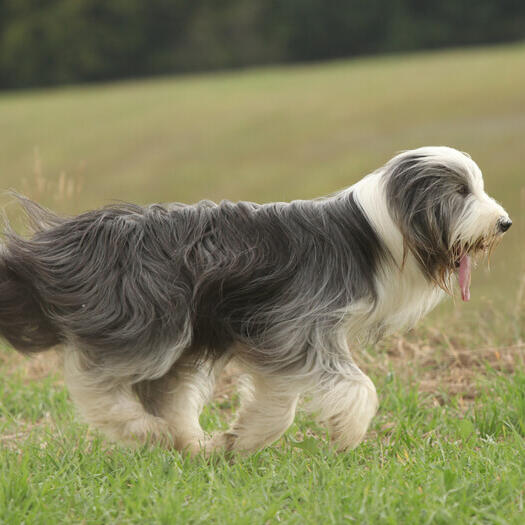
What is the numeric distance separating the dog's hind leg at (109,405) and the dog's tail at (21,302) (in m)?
0.14

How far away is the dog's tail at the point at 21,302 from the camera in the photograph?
11.8ft

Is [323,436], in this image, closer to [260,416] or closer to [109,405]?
[260,416]

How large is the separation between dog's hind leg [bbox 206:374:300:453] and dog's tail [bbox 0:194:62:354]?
0.81 m

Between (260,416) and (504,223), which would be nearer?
(504,223)

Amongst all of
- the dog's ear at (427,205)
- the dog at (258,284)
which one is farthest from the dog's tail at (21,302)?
the dog's ear at (427,205)

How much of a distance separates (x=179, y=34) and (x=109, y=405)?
31.2m

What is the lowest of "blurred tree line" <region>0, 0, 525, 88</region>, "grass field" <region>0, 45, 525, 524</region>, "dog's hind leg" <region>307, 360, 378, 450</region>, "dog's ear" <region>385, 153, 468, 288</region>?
"blurred tree line" <region>0, 0, 525, 88</region>

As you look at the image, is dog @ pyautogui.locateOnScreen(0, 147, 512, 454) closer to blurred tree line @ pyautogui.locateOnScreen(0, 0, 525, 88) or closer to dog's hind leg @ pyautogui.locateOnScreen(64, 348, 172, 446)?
dog's hind leg @ pyautogui.locateOnScreen(64, 348, 172, 446)

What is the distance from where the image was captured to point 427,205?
11.4 feet

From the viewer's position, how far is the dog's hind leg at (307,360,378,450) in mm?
3512

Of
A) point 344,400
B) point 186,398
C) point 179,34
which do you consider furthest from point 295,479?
point 179,34

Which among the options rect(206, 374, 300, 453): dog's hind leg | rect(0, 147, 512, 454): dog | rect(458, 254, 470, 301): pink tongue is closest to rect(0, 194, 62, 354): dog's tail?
rect(0, 147, 512, 454): dog

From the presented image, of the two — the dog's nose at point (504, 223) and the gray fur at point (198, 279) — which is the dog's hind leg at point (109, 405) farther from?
the dog's nose at point (504, 223)

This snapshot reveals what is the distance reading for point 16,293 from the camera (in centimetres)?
361
